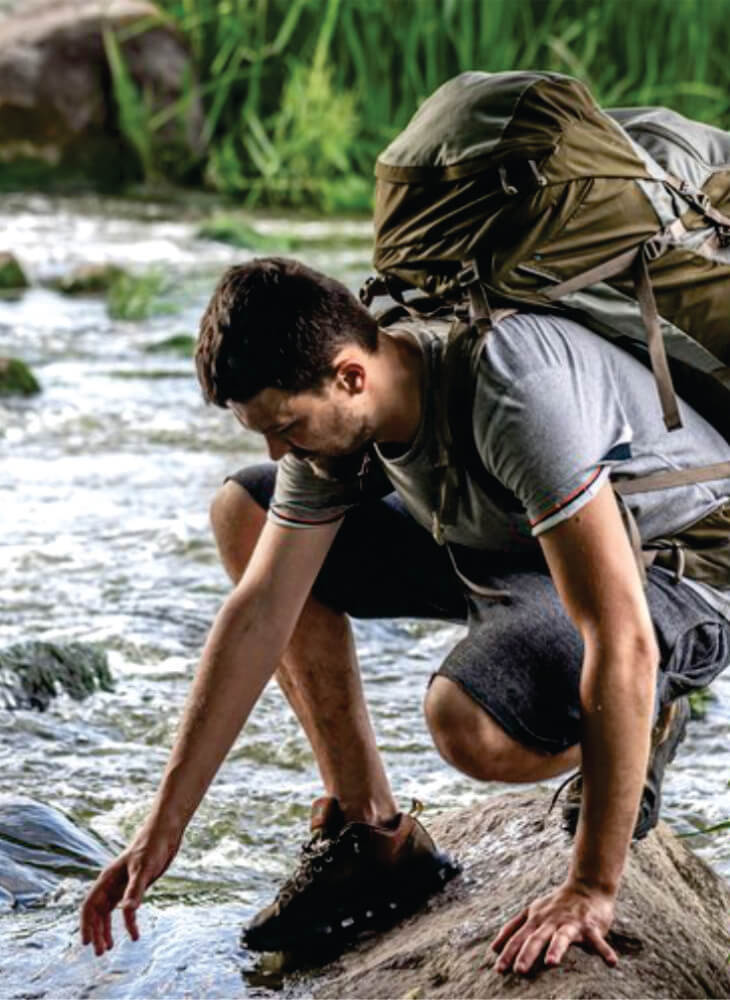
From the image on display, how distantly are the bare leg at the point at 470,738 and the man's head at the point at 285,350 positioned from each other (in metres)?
0.43

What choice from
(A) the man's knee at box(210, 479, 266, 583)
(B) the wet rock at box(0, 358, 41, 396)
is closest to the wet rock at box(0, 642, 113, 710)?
(A) the man's knee at box(210, 479, 266, 583)

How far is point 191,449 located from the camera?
696 centimetres

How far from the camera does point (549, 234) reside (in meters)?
2.92

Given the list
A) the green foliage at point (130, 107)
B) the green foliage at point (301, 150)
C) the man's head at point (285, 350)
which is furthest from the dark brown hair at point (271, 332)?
the green foliage at point (130, 107)

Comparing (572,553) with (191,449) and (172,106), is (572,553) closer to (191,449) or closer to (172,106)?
(191,449)

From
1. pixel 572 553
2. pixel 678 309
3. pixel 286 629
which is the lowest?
pixel 286 629

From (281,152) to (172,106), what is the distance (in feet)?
3.56

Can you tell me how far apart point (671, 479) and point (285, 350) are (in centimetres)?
62

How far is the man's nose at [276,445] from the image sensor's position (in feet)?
9.55

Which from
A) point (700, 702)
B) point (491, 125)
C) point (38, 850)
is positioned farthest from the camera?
point (700, 702)

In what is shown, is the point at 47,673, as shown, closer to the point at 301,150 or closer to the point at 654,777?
the point at 654,777

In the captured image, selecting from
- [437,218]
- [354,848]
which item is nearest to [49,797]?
[354,848]

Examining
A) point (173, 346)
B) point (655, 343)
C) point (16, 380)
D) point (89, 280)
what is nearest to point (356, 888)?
point (655, 343)

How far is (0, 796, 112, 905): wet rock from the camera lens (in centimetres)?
350
